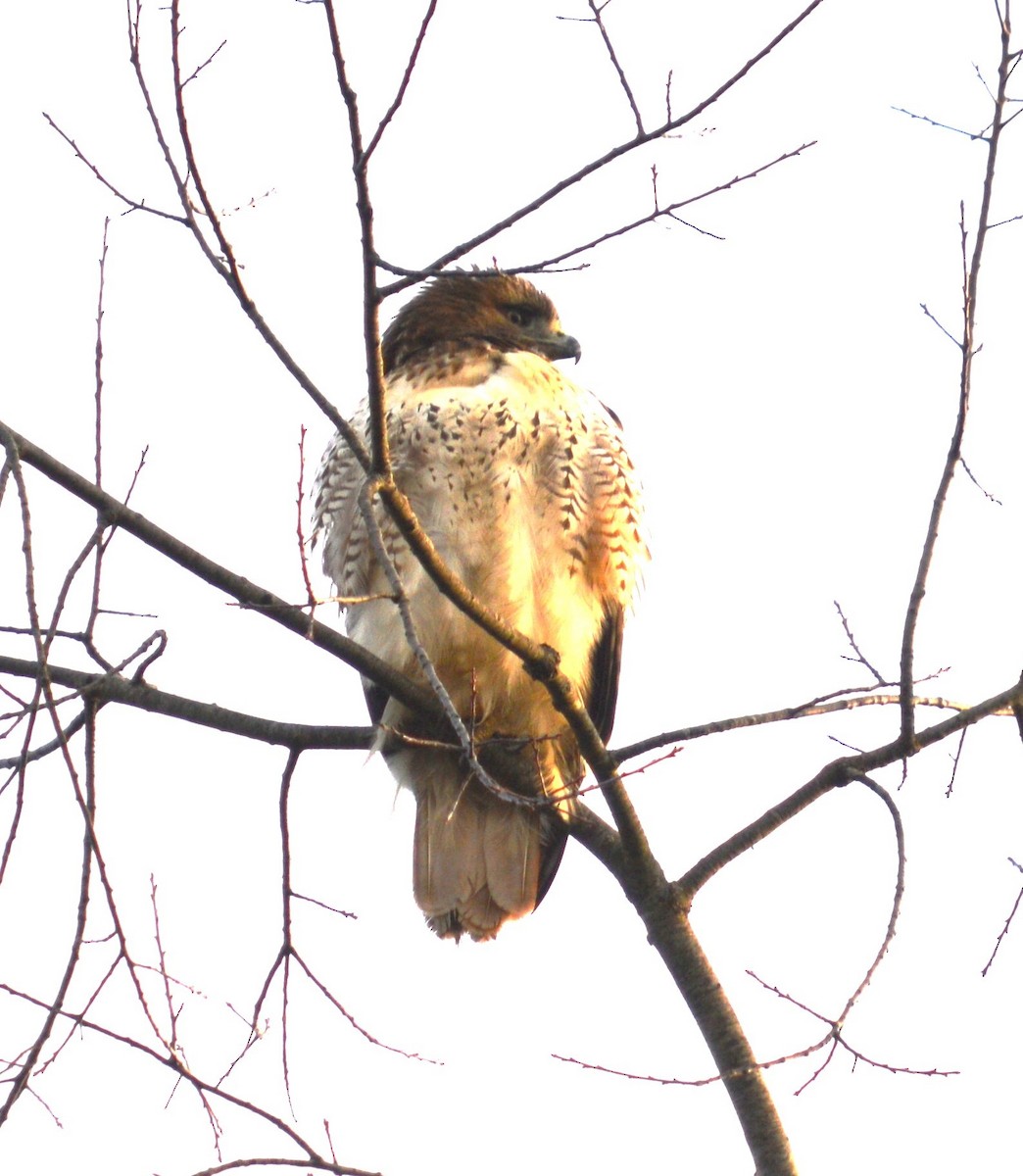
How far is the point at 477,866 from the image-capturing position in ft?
16.1

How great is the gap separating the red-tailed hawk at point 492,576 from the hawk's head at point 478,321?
6.3 inches

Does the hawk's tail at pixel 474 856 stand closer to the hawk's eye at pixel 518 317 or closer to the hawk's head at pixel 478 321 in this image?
the hawk's head at pixel 478 321

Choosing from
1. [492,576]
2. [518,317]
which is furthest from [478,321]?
[492,576]

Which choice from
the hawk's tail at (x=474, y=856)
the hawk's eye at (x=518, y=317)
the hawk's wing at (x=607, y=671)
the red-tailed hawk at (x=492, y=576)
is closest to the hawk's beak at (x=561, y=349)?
the hawk's eye at (x=518, y=317)

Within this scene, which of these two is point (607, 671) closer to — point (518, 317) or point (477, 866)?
point (477, 866)

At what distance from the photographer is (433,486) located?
4.55 meters

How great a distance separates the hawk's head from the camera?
540 cm

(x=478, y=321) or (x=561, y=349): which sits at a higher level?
(x=478, y=321)

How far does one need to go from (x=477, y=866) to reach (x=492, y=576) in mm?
954

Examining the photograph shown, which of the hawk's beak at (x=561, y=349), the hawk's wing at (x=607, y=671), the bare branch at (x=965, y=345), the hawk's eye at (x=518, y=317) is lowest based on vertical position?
the bare branch at (x=965, y=345)

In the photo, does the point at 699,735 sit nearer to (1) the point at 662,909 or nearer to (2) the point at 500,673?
(1) the point at 662,909

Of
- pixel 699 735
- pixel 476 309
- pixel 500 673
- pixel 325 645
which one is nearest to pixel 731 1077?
pixel 699 735

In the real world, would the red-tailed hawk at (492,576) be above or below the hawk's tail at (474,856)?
above

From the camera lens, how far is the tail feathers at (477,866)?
4.90 metres
